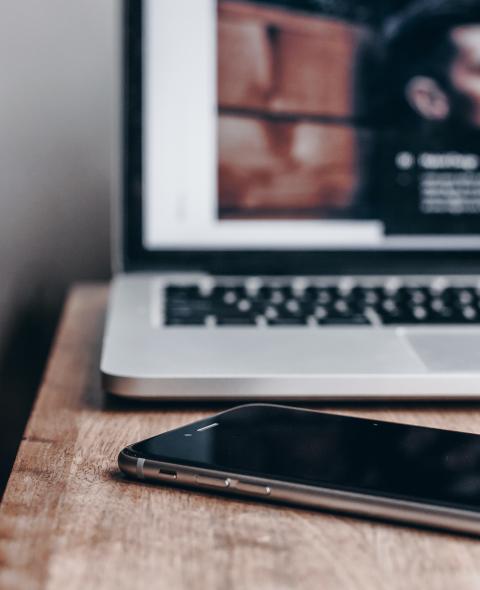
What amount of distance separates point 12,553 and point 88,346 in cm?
28

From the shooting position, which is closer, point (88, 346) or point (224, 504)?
point (224, 504)

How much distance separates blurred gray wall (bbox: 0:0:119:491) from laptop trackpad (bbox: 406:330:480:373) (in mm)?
336

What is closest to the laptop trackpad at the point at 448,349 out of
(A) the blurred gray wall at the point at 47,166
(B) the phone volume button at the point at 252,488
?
(B) the phone volume button at the point at 252,488

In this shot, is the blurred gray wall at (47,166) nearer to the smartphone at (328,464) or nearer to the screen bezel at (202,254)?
the screen bezel at (202,254)

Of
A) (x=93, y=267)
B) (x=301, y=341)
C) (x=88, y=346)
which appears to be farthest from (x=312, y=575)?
(x=93, y=267)

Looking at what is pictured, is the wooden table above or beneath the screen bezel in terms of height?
beneath

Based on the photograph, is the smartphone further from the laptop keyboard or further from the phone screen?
the laptop keyboard

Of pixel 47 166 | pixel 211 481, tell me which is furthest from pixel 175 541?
pixel 47 166

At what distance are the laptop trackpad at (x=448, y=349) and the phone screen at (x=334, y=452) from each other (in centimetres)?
7

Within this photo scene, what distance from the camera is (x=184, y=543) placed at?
0.85ft

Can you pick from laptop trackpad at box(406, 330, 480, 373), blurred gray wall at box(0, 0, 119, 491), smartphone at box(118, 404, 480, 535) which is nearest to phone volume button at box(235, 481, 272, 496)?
smartphone at box(118, 404, 480, 535)

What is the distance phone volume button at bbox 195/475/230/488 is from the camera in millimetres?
290

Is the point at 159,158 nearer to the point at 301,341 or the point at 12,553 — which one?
the point at 301,341

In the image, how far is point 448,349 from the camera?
16.7 inches
